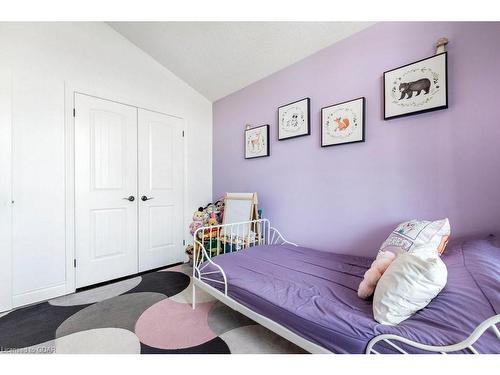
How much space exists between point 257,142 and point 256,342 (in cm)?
198

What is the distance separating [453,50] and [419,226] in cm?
116

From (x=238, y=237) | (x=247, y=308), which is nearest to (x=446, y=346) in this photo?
(x=247, y=308)

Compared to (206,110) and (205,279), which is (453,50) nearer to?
(205,279)

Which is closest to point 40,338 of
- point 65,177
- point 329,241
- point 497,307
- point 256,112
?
point 65,177

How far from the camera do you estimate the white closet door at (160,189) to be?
105 inches

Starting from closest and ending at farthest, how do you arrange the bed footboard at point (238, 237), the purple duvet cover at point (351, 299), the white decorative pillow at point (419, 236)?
the purple duvet cover at point (351, 299)
the white decorative pillow at point (419, 236)
the bed footboard at point (238, 237)

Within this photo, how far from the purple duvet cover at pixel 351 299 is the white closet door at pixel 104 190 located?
1.54m

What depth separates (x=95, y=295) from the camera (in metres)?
2.06

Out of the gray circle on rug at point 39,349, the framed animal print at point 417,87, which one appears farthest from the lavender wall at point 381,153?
the gray circle on rug at point 39,349

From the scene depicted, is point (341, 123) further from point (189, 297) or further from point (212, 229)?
point (189, 297)

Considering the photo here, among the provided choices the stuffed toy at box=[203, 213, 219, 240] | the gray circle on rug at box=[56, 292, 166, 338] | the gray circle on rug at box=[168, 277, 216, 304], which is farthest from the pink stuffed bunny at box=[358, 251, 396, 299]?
the stuffed toy at box=[203, 213, 219, 240]

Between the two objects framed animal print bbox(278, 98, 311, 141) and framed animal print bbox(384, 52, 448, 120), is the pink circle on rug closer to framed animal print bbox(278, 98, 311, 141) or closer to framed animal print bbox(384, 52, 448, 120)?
framed animal print bbox(278, 98, 311, 141)

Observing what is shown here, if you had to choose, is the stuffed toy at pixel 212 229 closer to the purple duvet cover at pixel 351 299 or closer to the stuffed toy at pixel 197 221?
the stuffed toy at pixel 197 221

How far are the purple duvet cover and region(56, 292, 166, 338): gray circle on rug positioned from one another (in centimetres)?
75
